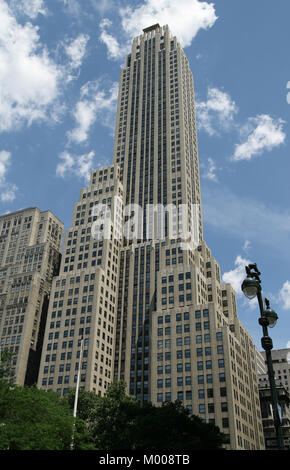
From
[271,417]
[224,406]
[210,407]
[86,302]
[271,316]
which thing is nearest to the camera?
[271,316]

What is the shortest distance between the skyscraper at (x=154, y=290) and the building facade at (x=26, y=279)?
47.8 ft

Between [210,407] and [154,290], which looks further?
[154,290]

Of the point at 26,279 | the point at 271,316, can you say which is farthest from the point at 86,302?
the point at 271,316

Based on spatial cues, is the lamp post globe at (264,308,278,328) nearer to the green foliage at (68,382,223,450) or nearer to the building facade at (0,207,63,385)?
the green foliage at (68,382,223,450)

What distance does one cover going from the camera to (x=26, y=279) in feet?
494

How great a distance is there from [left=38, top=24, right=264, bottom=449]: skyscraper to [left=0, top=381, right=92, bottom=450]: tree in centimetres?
6618

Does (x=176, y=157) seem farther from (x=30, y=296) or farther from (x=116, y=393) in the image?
(x=116, y=393)

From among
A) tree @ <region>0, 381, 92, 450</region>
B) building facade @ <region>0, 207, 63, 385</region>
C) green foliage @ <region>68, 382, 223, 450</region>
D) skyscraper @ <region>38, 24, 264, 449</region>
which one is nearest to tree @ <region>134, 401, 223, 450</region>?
green foliage @ <region>68, 382, 223, 450</region>

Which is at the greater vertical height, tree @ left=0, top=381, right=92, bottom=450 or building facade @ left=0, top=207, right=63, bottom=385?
building facade @ left=0, top=207, right=63, bottom=385

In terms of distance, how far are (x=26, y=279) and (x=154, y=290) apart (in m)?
47.3

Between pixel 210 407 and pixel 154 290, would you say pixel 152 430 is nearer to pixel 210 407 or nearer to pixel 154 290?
pixel 210 407

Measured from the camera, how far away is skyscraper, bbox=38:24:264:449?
106 m

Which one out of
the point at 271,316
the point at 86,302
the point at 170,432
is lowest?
the point at 271,316
